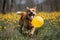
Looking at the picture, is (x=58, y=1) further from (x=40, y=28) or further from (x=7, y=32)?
(x=7, y=32)

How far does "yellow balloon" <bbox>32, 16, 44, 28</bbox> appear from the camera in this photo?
9.98ft

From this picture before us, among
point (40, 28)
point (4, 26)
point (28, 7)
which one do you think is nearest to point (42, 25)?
point (40, 28)

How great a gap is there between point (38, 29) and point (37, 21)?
0.49 feet

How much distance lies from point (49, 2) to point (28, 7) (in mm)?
345

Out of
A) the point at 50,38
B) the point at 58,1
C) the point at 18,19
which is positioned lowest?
the point at 50,38

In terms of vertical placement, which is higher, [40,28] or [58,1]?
[58,1]

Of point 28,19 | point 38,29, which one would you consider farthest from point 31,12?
point 38,29

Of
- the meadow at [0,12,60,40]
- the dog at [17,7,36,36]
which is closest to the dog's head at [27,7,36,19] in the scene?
the dog at [17,7,36,36]

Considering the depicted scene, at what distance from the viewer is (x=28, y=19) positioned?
3096mm

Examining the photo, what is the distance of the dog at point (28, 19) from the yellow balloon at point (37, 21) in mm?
40

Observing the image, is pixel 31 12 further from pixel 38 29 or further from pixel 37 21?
pixel 38 29

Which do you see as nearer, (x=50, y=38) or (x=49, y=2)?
(x=50, y=38)

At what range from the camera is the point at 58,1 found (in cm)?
333

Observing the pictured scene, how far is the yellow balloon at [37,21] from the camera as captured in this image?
3041mm
